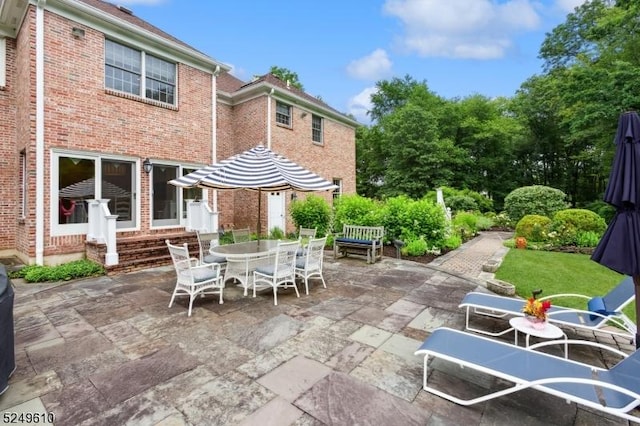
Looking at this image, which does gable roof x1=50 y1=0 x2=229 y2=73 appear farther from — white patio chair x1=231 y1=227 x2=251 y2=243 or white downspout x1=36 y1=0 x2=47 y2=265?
white patio chair x1=231 y1=227 x2=251 y2=243

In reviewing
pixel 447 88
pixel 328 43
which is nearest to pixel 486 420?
pixel 328 43

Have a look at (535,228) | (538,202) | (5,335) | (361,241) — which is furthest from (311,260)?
(538,202)

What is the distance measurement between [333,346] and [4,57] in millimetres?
11974

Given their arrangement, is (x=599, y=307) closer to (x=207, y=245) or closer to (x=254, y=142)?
(x=207, y=245)

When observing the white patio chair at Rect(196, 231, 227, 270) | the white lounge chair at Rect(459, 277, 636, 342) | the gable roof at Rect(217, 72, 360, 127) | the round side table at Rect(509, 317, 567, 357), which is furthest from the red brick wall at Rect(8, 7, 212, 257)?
→ the round side table at Rect(509, 317, 567, 357)

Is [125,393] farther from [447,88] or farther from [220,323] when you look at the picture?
[447,88]

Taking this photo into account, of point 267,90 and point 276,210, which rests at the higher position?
point 267,90

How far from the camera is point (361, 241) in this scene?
8633 mm

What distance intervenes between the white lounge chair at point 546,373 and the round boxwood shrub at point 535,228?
958cm

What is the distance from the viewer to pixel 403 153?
25.5 m

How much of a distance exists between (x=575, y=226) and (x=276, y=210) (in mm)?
11007

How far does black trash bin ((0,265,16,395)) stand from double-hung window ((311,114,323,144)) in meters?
13.6

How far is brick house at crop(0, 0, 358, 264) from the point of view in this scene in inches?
290

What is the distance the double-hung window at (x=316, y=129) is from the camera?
50.5 feet
